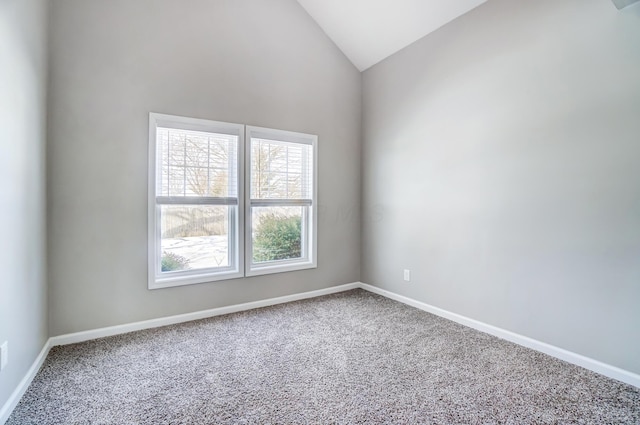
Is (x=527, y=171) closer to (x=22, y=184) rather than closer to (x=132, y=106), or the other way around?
(x=132, y=106)

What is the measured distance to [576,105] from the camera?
2322 mm

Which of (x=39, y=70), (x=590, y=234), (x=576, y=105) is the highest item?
(x=39, y=70)

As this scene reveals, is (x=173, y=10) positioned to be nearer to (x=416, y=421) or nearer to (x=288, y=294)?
(x=288, y=294)

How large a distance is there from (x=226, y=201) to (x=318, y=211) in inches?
47.2

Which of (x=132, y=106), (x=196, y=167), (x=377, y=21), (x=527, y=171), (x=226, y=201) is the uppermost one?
(x=377, y=21)

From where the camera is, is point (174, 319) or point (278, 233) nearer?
point (174, 319)

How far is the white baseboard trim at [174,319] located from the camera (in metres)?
2.69

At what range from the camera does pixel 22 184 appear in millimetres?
2039

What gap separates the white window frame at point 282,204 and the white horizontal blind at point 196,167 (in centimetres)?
15

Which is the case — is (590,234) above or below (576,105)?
below

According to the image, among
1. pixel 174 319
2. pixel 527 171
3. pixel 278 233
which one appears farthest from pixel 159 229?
pixel 527 171

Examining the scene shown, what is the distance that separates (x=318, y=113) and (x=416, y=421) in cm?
337

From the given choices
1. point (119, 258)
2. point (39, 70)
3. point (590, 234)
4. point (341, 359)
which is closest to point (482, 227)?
point (590, 234)

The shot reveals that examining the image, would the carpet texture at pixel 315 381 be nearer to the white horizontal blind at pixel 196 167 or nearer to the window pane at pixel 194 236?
the window pane at pixel 194 236
